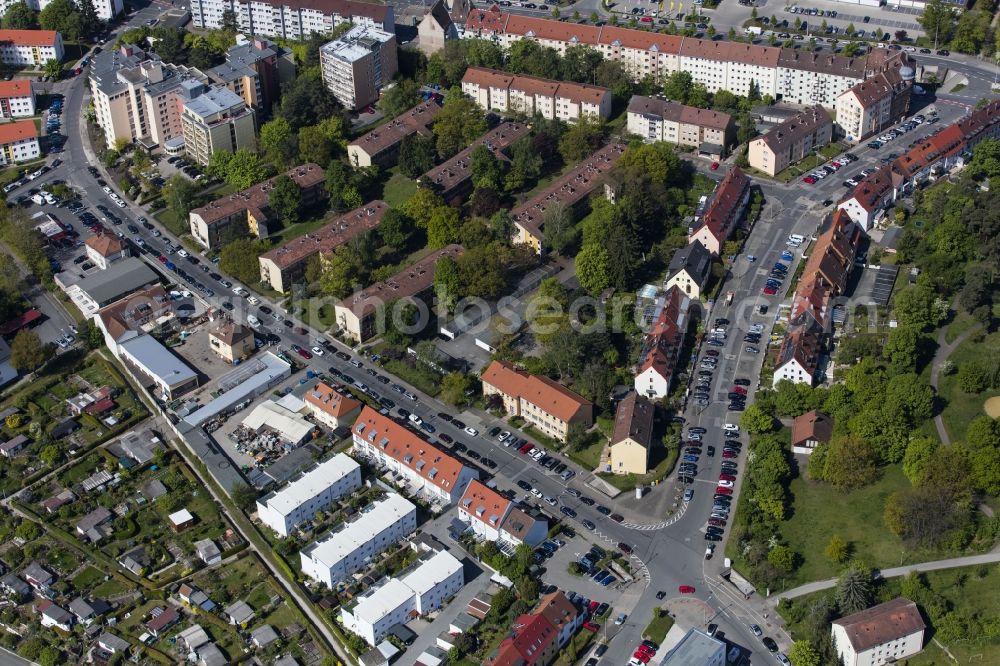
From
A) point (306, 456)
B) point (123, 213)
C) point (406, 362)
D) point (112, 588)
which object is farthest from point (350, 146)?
point (112, 588)

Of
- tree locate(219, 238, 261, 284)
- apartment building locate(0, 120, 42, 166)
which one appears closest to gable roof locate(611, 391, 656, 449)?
tree locate(219, 238, 261, 284)

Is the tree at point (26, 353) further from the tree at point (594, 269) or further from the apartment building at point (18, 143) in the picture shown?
the tree at point (594, 269)

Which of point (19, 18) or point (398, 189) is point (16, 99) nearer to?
point (19, 18)

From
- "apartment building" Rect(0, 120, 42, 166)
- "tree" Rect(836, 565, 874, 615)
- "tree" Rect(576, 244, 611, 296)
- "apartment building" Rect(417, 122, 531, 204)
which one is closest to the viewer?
"tree" Rect(836, 565, 874, 615)

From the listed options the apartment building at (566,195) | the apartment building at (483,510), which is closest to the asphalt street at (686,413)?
the apartment building at (483,510)

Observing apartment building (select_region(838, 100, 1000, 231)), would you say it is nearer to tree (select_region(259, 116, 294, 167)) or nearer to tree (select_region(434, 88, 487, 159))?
tree (select_region(434, 88, 487, 159))

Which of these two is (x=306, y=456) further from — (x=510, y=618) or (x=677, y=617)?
(x=677, y=617)
